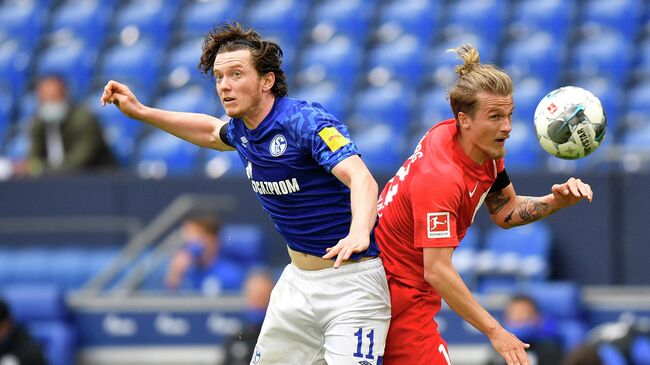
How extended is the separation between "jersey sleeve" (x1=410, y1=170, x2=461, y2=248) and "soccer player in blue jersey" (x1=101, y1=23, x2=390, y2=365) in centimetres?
29

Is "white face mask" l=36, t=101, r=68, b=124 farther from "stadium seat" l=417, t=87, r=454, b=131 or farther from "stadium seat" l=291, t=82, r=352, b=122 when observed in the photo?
"stadium seat" l=417, t=87, r=454, b=131

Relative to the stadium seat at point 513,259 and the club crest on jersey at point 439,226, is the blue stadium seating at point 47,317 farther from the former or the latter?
the club crest on jersey at point 439,226

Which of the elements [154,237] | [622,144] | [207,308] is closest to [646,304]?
[622,144]

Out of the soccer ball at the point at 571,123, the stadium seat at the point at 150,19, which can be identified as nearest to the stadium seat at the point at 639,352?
the soccer ball at the point at 571,123

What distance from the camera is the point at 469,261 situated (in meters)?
10.8

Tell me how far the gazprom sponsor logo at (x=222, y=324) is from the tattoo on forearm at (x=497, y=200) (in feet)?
16.6

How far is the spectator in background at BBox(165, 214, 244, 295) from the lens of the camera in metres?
11.1

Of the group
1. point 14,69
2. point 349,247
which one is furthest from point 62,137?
point 349,247

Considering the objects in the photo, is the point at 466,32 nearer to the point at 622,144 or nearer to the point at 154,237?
the point at 622,144

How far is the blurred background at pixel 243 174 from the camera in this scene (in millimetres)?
10867

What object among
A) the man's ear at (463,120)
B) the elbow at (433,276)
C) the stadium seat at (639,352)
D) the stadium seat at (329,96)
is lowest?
the stadium seat at (639,352)

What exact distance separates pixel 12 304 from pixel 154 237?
141 cm

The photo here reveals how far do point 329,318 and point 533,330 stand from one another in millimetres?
4440

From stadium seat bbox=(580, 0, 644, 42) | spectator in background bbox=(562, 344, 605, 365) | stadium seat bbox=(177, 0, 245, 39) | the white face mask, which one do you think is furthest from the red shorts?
stadium seat bbox=(177, 0, 245, 39)
